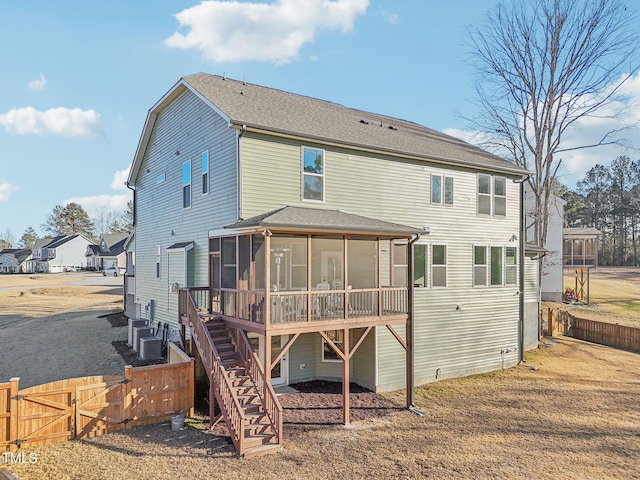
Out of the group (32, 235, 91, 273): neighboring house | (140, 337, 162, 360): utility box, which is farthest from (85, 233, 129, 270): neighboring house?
(140, 337, 162, 360): utility box

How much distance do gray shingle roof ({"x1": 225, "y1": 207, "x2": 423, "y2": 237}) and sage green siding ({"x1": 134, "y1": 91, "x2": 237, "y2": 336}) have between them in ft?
4.88

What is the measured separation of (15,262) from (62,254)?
16.6m

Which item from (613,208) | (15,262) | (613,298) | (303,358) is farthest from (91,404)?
(15,262)

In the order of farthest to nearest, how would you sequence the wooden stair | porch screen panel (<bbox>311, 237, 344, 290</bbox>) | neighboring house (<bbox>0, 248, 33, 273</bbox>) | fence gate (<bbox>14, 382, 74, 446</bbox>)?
neighboring house (<bbox>0, 248, 33, 273</bbox>) < porch screen panel (<bbox>311, 237, 344, 290</bbox>) < the wooden stair < fence gate (<bbox>14, 382, 74, 446</bbox>)

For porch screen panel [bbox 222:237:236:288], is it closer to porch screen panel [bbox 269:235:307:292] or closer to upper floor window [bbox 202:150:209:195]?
porch screen panel [bbox 269:235:307:292]

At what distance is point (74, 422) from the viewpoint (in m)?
9.13

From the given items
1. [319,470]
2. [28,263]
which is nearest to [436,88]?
[319,470]

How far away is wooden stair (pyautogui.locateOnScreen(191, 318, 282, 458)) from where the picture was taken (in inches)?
343

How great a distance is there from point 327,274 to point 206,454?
22.5ft

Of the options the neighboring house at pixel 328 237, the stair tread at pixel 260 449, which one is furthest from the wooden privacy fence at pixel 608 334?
the stair tread at pixel 260 449

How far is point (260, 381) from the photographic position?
10141 millimetres

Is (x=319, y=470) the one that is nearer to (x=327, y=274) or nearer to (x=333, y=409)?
(x=333, y=409)

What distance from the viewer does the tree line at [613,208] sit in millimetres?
63406

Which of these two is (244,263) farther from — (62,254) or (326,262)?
(62,254)
